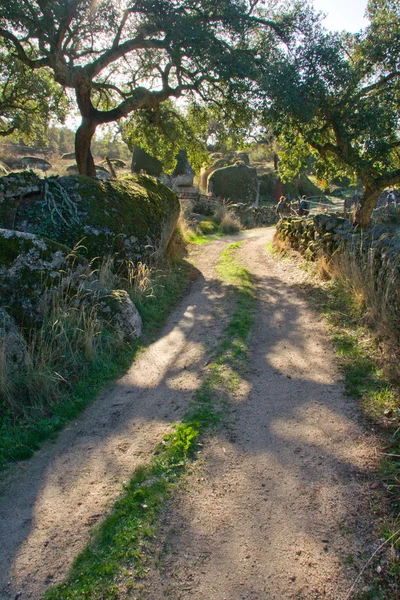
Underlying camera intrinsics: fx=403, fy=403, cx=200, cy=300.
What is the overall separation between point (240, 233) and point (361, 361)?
51.3 ft

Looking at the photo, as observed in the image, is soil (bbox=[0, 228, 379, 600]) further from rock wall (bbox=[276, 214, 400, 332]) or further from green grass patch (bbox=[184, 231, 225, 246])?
green grass patch (bbox=[184, 231, 225, 246])

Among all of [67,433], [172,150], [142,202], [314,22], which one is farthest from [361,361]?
[172,150]

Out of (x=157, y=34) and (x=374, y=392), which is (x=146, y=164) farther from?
(x=374, y=392)

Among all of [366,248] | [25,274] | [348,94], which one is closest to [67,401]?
[25,274]

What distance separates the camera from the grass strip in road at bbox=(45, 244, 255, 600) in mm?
2691

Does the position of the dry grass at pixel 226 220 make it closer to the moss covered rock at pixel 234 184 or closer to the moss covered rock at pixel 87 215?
the moss covered rock at pixel 234 184

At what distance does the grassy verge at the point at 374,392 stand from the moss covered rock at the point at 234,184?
65.8 ft

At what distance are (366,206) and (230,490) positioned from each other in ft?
33.9

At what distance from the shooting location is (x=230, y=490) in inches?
137

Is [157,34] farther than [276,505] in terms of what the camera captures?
Yes

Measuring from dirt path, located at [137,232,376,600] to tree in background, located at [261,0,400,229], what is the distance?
23.2 ft

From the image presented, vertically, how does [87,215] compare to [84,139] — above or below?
below

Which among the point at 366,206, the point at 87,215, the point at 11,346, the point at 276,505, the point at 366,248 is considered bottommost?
the point at 276,505

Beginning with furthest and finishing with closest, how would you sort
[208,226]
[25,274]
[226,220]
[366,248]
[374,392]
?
[226,220] < [208,226] < [366,248] < [25,274] < [374,392]
